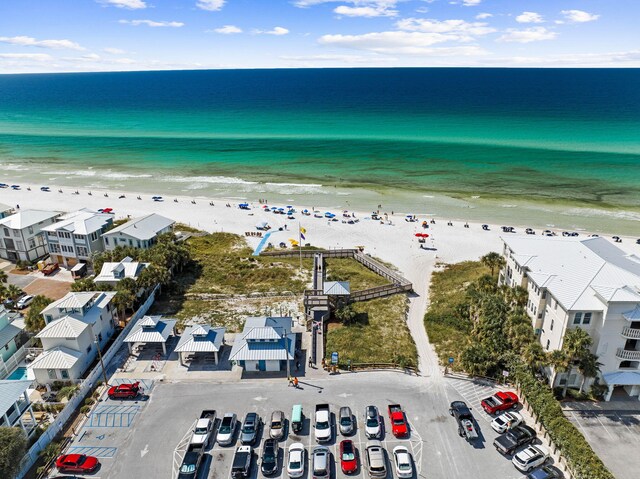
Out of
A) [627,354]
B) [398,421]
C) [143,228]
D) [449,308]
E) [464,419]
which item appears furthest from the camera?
[143,228]

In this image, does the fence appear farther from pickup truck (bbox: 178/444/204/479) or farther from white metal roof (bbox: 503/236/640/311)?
white metal roof (bbox: 503/236/640/311)

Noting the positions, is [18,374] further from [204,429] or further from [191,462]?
[191,462]

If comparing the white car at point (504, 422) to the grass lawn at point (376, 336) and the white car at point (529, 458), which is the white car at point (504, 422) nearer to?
the white car at point (529, 458)

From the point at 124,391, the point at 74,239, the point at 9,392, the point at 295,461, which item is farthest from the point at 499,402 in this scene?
the point at 74,239

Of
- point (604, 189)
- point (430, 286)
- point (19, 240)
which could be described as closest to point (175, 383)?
point (430, 286)

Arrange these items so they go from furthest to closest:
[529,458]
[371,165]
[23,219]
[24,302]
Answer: [371,165] < [23,219] < [24,302] < [529,458]

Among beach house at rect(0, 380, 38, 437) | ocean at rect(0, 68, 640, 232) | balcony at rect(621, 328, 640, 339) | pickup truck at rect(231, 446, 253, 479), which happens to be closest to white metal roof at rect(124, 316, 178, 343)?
beach house at rect(0, 380, 38, 437)
